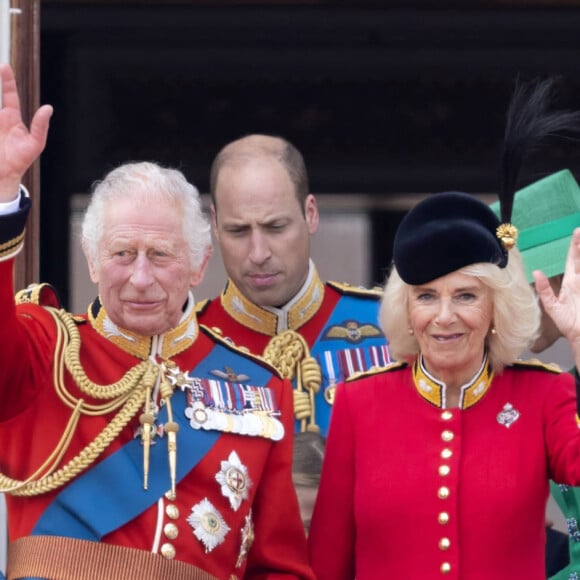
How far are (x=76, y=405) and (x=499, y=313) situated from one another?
2.54 feet

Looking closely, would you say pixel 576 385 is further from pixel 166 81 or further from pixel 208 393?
pixel 166 81

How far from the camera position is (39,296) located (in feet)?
10.9

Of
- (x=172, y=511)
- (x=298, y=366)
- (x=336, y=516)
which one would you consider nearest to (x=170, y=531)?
(x=172, y=511)

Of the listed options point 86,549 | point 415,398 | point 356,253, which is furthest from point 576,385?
point 356,253

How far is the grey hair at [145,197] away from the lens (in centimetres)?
329

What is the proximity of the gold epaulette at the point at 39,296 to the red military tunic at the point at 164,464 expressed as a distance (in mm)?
25

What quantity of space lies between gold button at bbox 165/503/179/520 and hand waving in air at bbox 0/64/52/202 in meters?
0.62

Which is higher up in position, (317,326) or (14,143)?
(14,143)

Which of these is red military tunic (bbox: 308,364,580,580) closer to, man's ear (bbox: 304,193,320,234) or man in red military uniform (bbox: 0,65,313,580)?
man in red military uniform (bbox: 0,65,313,580)

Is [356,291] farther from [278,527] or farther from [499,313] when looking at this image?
[278,527]

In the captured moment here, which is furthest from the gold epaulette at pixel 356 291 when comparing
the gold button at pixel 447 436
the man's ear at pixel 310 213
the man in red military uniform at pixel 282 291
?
the gold button at pixel 447 436

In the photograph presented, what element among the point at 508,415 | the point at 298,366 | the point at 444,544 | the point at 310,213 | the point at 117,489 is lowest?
the point at 444,544

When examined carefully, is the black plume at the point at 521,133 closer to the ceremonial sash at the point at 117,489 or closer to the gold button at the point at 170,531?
the ceremonial sash at the point at 117,489

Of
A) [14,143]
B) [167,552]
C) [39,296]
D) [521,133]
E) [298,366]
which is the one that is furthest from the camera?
[298,366]
